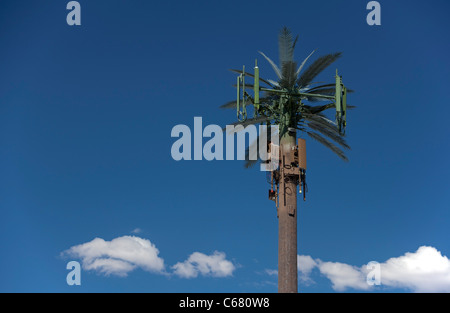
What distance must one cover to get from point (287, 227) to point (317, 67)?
28.1ft

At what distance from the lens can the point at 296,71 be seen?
29.9 m

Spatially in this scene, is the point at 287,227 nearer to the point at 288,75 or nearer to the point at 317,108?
the point at 317,108

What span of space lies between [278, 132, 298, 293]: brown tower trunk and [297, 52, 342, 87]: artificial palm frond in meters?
3.12

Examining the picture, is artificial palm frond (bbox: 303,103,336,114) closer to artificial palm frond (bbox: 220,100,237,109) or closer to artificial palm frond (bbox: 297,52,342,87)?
artificial palm frond (bbox: 297,52,342,87)

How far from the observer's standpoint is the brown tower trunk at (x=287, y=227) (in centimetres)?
2688

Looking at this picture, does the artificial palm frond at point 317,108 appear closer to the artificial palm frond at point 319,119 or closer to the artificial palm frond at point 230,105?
the artificial palm frond at point 319,119

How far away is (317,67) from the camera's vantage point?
2983 cm

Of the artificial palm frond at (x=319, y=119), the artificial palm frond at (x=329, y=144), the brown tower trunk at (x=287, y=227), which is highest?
the artificial palm frond at (x=319, y=119)

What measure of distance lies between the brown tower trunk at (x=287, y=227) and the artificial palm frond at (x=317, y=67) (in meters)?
3.12

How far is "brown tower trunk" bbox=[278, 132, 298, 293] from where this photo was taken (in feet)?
88.2

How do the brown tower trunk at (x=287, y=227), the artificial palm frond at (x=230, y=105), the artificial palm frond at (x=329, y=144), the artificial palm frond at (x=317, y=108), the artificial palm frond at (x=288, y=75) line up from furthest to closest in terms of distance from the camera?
the artificial palm frond at (x=230, y=105), the artificial palm frond at (x=317, y=108), the artificial palm frond at (x=329, y=144), the artificial palm frond at (x=288, y=75), the brown tower trunk at (x=287, y=227)
